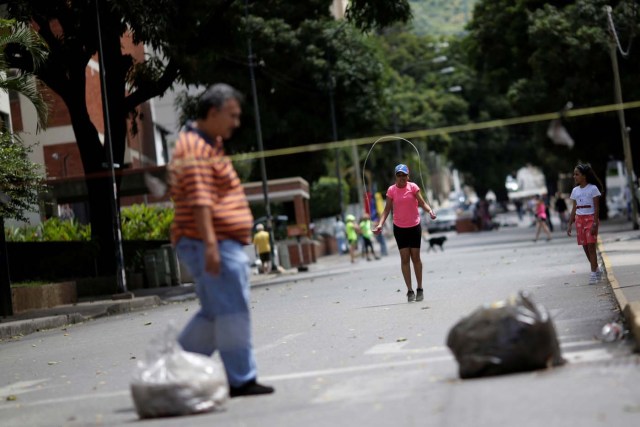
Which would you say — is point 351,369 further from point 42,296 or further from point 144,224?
point 144,224

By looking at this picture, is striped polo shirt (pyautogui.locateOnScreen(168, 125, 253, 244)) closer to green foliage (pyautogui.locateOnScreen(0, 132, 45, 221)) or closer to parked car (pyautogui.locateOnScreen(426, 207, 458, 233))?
green foliage (pyautogui.locateOnScreen(0, 132, 45, 221))

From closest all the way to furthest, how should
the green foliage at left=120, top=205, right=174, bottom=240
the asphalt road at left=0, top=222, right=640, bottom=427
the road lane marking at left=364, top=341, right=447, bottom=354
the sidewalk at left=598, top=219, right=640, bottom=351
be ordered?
the asphalt road at left=0, top=222, right=640, bottom=427
the sidewalk at left=598, top=219, right=640, bottom=351
the road lane marking at left=364, top=341, right=447, bottom=354
the green foliage at left=120, top=205, right=174, bottom=240

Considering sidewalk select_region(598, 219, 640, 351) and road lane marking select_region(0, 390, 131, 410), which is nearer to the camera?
road lane marking select_region(0, 390, 131, 410)

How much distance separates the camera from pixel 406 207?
55.6ft

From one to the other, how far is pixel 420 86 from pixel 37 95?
70964mm

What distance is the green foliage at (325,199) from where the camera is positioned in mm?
73500

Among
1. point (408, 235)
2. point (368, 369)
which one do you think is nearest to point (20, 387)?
point (368, 369)

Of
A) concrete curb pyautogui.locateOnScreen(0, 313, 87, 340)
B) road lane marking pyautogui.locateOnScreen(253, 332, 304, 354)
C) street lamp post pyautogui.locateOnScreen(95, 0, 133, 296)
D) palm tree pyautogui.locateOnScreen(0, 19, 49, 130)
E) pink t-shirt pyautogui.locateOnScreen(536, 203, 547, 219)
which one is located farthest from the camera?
pink t-shirt pyautogui.locateOnScreen(536, 203, 547, 219)

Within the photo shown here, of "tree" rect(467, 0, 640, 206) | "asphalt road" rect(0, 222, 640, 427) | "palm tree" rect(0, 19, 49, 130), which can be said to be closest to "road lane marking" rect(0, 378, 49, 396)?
"asphalt road" rect(0, 222, 640, 427)

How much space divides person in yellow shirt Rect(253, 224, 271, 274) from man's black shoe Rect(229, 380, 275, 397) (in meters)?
30.8

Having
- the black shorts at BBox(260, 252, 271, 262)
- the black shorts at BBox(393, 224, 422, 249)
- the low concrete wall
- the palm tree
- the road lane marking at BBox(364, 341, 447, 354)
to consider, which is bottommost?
the road lane marking at BBox(364, 341, 447, 354)

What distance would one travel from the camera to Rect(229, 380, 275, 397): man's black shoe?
8.87 m

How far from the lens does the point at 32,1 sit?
2895 centimetres

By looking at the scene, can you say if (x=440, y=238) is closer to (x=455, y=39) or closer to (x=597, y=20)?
(x=597, y=20)
